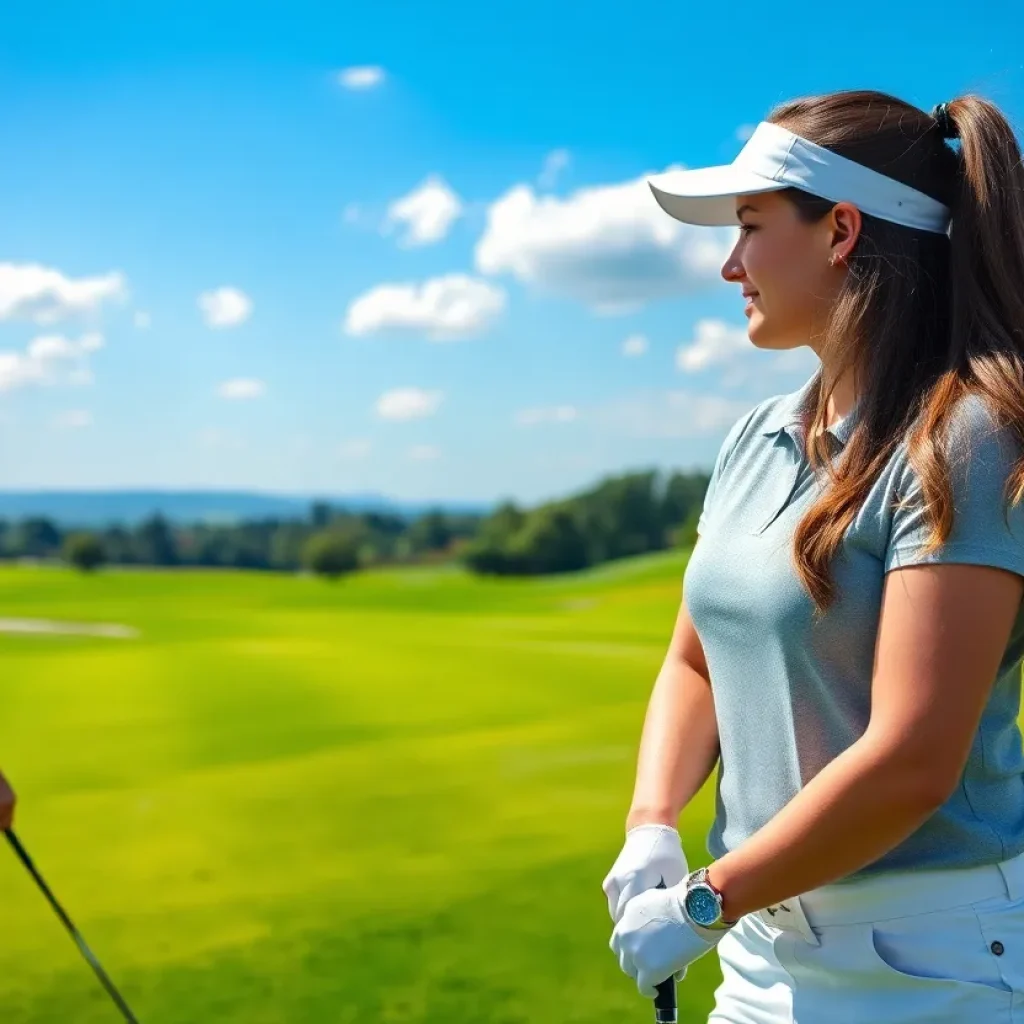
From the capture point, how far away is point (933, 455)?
1.42m

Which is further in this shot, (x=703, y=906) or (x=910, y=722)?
(x=703, y=906)

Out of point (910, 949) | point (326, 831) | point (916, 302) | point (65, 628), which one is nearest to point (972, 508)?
point (916, 302)

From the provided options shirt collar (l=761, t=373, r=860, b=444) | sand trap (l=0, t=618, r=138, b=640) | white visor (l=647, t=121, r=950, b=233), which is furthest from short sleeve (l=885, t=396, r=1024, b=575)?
sand trap (l=0, t=618, r=138, b=640)

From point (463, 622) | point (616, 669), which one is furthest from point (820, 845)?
point (463, 622)

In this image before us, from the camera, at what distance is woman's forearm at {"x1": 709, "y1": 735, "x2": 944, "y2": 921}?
139cm

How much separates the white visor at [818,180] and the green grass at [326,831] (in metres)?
2.82

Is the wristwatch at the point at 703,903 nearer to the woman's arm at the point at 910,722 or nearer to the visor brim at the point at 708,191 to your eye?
the woman's arm at the point at 910,722

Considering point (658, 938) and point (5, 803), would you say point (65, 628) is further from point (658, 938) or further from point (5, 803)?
point (658, 938)

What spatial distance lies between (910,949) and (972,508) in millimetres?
518

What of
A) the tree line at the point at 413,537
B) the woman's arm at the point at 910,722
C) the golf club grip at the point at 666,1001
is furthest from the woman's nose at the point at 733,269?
the tree line at the point at 413,537

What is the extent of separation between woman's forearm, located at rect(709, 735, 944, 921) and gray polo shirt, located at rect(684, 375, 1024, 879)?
4.0 inches

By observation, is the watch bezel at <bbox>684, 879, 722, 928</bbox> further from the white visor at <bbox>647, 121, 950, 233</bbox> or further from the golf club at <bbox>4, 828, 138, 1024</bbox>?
the golf club at <bbox>4, 828, 138, 1024</bbox>

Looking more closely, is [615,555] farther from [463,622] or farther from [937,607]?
[937,607]

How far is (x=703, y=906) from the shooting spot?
1.52 metres
